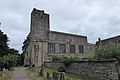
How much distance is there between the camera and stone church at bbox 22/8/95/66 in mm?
53928

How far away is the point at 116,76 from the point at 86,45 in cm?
5347

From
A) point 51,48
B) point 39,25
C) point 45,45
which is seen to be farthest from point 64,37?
point 45,45

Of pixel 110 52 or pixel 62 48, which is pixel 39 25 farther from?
pixel 110 52

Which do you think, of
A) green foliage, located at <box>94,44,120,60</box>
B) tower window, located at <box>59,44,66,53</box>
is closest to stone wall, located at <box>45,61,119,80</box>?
green foliage, located at <box>94,44,120,60</box>

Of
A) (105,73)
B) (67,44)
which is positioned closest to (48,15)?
(67,44)

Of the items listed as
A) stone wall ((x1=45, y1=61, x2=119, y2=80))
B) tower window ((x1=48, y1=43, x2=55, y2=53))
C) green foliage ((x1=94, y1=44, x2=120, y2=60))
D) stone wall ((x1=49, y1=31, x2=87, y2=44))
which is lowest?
stone wall ((x1=45, y1=61, x2=119, y2=80))

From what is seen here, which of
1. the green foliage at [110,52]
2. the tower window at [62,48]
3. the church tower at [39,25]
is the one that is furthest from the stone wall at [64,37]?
the green foliage at [110,52]

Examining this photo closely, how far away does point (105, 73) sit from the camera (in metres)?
15.5

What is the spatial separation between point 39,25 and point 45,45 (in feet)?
43.5

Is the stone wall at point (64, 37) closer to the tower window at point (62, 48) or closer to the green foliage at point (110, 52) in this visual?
the tower window at point (62, 48)

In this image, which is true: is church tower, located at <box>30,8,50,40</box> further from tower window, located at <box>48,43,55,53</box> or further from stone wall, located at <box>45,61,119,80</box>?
stone wall, located at <box>45,61,119,80</box>

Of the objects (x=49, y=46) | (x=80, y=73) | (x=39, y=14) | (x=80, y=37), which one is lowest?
(x=80, y=73)

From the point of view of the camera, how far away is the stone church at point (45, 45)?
2123 inches

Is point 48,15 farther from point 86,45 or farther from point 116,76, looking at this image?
point 116,76
